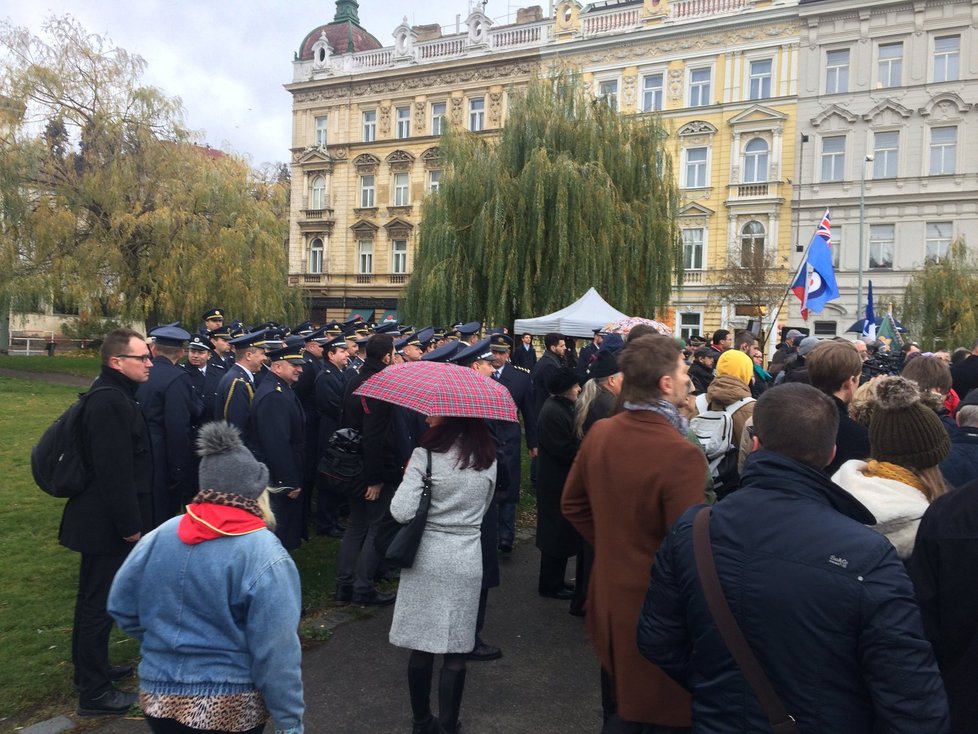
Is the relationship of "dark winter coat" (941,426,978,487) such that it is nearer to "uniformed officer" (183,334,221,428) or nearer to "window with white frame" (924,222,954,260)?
"uniformed officer" (183,334,221,428)

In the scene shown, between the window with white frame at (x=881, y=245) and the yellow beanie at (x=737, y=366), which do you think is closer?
the yellow beanie at (x=737, y=366)

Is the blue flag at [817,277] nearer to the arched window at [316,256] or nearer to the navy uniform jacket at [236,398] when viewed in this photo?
the navy uniform jacket at [236,398]

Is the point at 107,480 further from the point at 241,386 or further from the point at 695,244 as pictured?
the point at 695,244

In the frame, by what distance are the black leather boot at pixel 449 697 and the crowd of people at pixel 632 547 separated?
0.5 inches

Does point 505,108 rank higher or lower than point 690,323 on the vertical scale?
higher

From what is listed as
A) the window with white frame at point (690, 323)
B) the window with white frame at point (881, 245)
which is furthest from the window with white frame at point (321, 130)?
the window with white frame at point (881, 245)

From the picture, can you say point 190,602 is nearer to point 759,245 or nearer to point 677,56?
point 759,245

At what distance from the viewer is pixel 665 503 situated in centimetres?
311

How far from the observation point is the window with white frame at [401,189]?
136 ft

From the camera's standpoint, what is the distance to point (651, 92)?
3594 cm

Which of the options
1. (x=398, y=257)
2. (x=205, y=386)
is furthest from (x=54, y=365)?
(x=205, y=386)

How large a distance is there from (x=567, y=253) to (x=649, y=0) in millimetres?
22433

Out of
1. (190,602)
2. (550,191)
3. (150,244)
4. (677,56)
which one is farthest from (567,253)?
(677,56)

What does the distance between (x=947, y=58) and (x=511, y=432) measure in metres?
33.1
